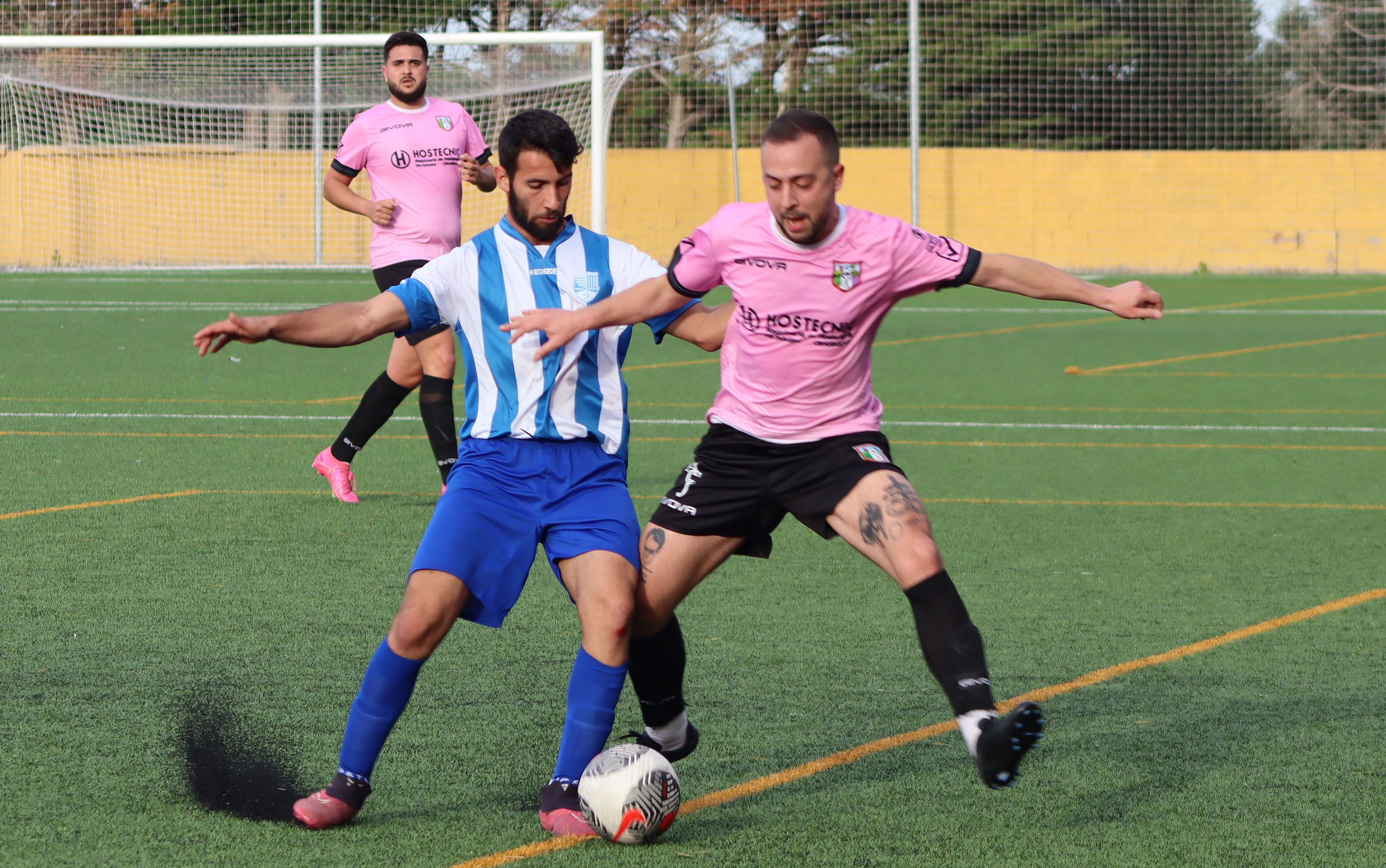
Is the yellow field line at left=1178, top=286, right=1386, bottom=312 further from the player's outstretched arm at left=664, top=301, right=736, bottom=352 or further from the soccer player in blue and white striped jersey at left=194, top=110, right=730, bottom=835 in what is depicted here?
the soccer player in blue and white striped jersey at left=194, top=110, right=730, bottom=835

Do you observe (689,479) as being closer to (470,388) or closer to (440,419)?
(470,388)

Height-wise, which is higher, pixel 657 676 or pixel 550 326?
pixel 550 326

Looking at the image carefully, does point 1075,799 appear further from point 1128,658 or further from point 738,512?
point 1128,658

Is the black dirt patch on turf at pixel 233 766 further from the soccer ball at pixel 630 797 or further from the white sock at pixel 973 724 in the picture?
the white sock at pixel 973 724

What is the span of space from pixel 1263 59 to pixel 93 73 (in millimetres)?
27062

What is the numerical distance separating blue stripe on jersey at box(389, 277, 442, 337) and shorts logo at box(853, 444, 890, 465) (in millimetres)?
1098

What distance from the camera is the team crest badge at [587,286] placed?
4.30m

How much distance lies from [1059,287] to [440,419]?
4.31 m

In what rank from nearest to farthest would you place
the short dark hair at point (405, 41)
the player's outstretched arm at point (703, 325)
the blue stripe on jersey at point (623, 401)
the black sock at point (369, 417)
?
the blue stripe on jersey at point (623, 401), the player's outstretched arm at point (703, 325), the black sock at point (369, 417), the short dark hair at point (405, 41)

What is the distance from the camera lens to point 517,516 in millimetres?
4051

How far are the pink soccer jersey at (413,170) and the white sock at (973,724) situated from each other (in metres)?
5.62

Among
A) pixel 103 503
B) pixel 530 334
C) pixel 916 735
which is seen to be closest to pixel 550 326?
pixel 530 334

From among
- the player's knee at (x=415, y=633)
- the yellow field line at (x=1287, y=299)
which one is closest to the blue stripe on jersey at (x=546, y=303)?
the player's knee at (x=415, y=633)

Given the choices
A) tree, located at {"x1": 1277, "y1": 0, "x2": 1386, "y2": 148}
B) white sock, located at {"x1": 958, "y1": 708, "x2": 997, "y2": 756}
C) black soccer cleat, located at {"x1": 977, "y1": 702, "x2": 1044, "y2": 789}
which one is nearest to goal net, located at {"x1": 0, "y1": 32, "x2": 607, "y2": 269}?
white sock, located at {"x1": 958, "y1": 708, "x2": 997, "y2": 756}
